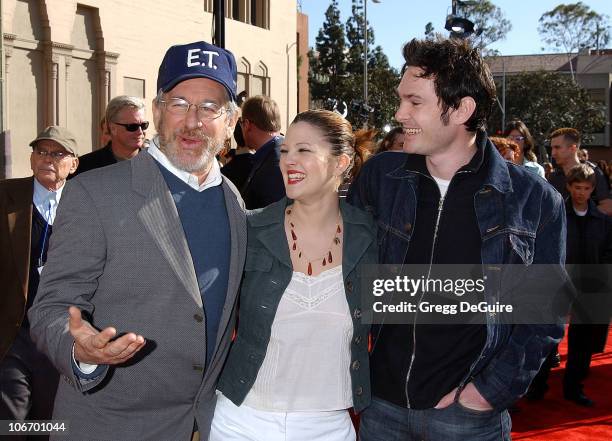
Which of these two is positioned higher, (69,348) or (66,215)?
(66,215)

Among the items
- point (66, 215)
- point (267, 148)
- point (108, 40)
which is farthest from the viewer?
point (108, 40)

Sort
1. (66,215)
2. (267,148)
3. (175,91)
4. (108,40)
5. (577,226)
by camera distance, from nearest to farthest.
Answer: (66,215)
(175,91)
(267,148)
(577,226)
(108,40)

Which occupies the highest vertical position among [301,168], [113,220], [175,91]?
[175,91]

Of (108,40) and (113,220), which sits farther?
(108,40)

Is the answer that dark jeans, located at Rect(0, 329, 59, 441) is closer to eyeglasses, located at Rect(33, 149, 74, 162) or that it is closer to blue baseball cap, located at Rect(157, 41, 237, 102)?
eyeglasses, located at Rect(33, 149, 74, 162)

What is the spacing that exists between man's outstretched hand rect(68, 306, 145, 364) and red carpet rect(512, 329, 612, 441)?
4411mm

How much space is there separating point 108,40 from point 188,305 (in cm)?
1655

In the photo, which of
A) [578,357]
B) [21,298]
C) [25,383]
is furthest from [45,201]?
[578,357]

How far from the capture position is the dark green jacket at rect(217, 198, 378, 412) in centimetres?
263

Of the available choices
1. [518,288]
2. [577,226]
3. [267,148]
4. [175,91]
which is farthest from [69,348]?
[577,226]

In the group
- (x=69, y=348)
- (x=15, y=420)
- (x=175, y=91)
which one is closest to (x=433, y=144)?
(x=175, y=91)

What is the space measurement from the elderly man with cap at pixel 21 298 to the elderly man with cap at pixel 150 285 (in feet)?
5.31

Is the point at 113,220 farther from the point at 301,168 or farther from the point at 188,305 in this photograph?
the point at 301,168

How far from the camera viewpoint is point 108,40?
17.5m
